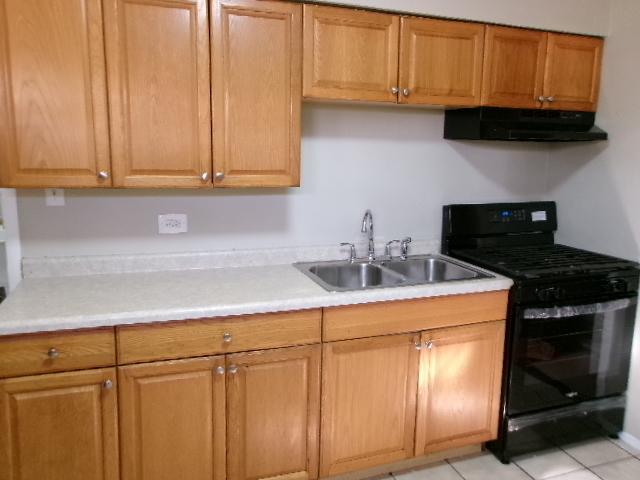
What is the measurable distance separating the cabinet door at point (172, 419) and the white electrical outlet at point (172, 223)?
0.73m

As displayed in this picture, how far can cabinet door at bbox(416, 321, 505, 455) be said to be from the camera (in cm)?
216

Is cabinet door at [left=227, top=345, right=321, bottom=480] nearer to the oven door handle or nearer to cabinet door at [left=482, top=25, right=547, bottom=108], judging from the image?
the oven door handle

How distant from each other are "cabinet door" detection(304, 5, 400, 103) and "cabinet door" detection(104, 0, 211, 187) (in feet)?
1.45

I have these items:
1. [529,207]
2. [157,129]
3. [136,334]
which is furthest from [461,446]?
[157,129]

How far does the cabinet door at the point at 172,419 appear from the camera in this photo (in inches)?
68.6

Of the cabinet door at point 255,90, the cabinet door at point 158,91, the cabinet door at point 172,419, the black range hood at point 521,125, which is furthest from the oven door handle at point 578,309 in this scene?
the cabinet door at point 158,91

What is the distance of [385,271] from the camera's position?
2.44 m

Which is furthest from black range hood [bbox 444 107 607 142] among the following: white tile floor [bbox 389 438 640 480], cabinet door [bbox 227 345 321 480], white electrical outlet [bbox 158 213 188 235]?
white tile floor [bbox 389 438 640 480]

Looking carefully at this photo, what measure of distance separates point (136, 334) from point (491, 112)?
189 cm

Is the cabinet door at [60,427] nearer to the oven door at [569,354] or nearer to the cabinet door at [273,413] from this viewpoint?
the cabinet door at [273,413]

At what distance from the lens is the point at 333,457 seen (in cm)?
206

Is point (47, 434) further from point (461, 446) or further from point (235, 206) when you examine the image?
point (461, 446)

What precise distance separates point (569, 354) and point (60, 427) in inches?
88.0

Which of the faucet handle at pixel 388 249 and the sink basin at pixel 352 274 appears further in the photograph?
the faucet handle at pixel 388 249
